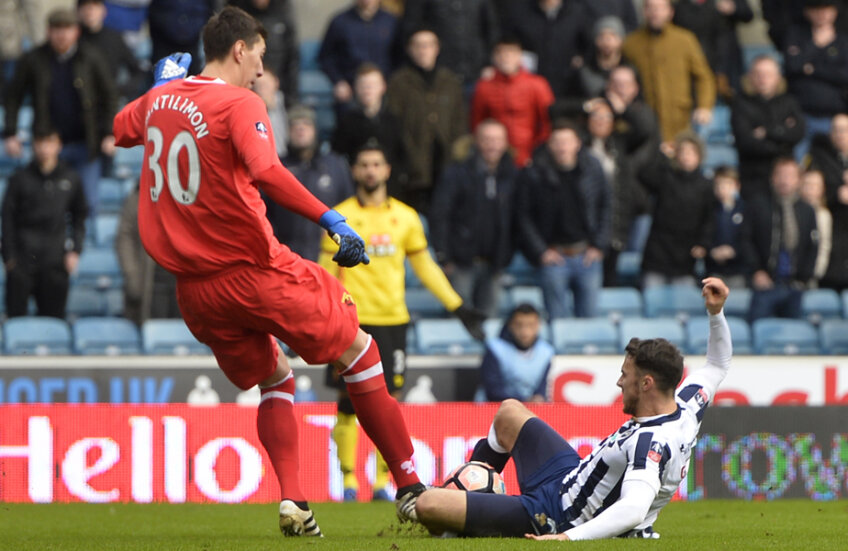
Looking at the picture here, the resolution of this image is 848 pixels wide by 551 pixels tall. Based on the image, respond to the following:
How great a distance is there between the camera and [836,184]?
1219cm

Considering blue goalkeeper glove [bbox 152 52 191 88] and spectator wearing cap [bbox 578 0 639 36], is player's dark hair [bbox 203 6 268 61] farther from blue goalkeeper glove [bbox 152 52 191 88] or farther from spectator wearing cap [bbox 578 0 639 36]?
spectator wearing cap [bbox 578 0 639 36]

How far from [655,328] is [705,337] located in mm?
444

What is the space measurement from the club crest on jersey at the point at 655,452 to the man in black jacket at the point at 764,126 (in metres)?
7.60

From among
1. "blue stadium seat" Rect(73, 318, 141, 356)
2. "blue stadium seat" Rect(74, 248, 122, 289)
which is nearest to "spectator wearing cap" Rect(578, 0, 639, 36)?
"blue stadium seat" Rect(74, 248, 122, 289)

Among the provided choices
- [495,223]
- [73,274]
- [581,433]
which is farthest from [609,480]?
[73,274]

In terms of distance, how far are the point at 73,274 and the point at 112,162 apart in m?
1.62

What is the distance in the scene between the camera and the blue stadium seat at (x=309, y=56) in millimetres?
14820

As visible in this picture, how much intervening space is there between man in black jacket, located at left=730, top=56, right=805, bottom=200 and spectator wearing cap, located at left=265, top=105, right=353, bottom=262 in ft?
12.6

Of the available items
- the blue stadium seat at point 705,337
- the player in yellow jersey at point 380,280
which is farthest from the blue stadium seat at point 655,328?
the player in yellow jersey at point 380,280

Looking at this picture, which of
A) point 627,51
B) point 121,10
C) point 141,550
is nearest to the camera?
point 141,550

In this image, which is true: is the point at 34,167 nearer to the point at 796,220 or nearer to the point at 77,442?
the point at 77,442

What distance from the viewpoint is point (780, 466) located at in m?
9.19

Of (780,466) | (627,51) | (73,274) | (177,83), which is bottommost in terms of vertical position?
(780,466)

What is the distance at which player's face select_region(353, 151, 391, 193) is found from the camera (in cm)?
854
